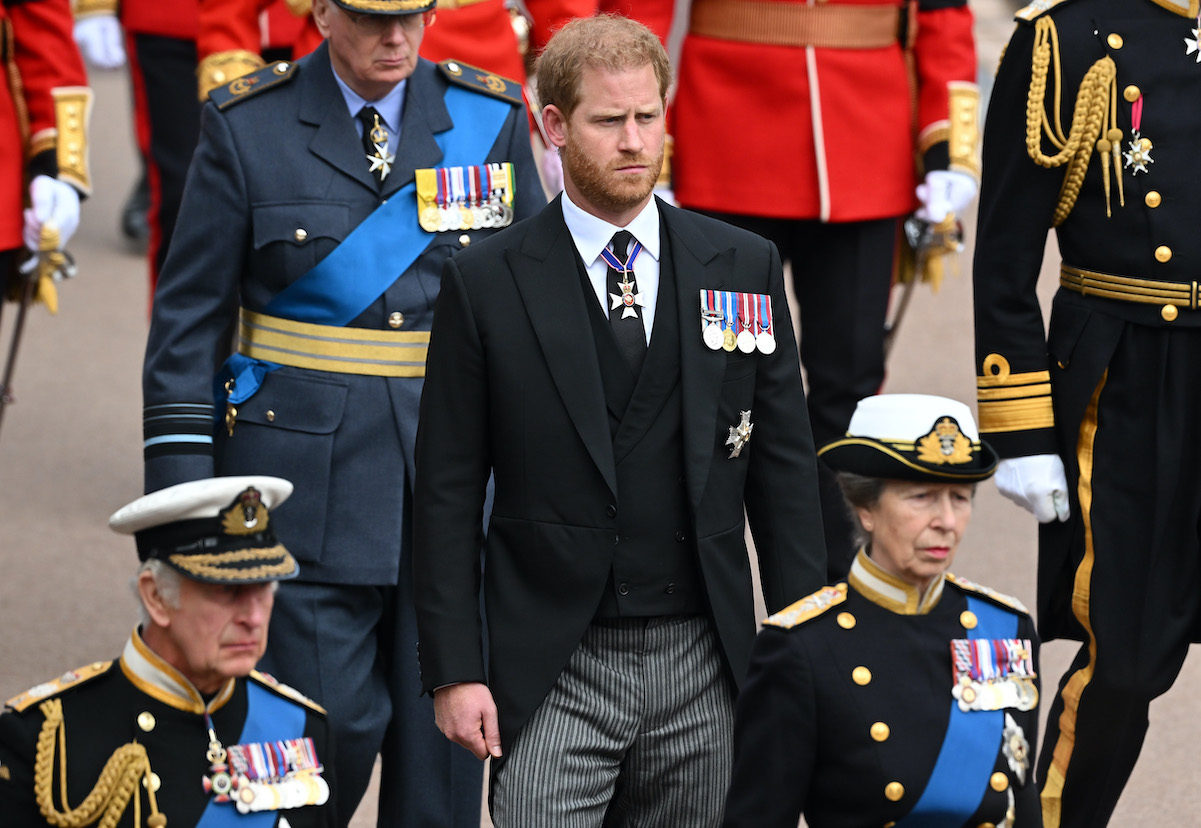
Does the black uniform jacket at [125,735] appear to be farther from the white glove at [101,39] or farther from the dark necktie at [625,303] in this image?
the white glove at [101,39]

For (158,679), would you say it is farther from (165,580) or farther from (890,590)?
(890,590)

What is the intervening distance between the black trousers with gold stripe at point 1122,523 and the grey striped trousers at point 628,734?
0.96 meters

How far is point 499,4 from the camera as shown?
5.47m

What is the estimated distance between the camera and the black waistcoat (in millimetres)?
3510

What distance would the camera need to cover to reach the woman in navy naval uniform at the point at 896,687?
3219 mm

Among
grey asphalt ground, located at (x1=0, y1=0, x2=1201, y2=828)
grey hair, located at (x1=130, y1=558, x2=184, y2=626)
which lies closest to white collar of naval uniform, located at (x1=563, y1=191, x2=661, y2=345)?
grey hair, located at (x1=130, y1=558, x2=184, y2=626)

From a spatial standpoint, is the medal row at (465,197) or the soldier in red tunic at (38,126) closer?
the medal row at (465,197)

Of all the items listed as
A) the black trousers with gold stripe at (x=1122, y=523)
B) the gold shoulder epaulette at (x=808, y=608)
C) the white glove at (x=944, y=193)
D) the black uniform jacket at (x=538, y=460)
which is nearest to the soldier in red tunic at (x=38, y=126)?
the white glove at (x=944, y=193)

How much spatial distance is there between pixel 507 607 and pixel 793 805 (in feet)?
1.98

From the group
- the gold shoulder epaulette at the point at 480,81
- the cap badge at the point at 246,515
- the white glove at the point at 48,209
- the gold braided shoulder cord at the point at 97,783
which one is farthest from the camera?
the white glove at the point at 48,209

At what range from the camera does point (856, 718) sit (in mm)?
3219

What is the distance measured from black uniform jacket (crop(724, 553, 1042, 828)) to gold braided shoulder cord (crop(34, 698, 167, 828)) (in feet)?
2.74

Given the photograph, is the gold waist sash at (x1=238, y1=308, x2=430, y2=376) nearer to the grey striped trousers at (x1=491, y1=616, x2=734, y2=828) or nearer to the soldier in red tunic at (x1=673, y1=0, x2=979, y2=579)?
the grey striped trousers at (x1=491, y1=616, x2=734, y2=828)

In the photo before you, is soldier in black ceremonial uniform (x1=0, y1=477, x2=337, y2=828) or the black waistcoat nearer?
soldier in black ceremonial uniform (x1=0, y1=477, x2=337, y2=828)
